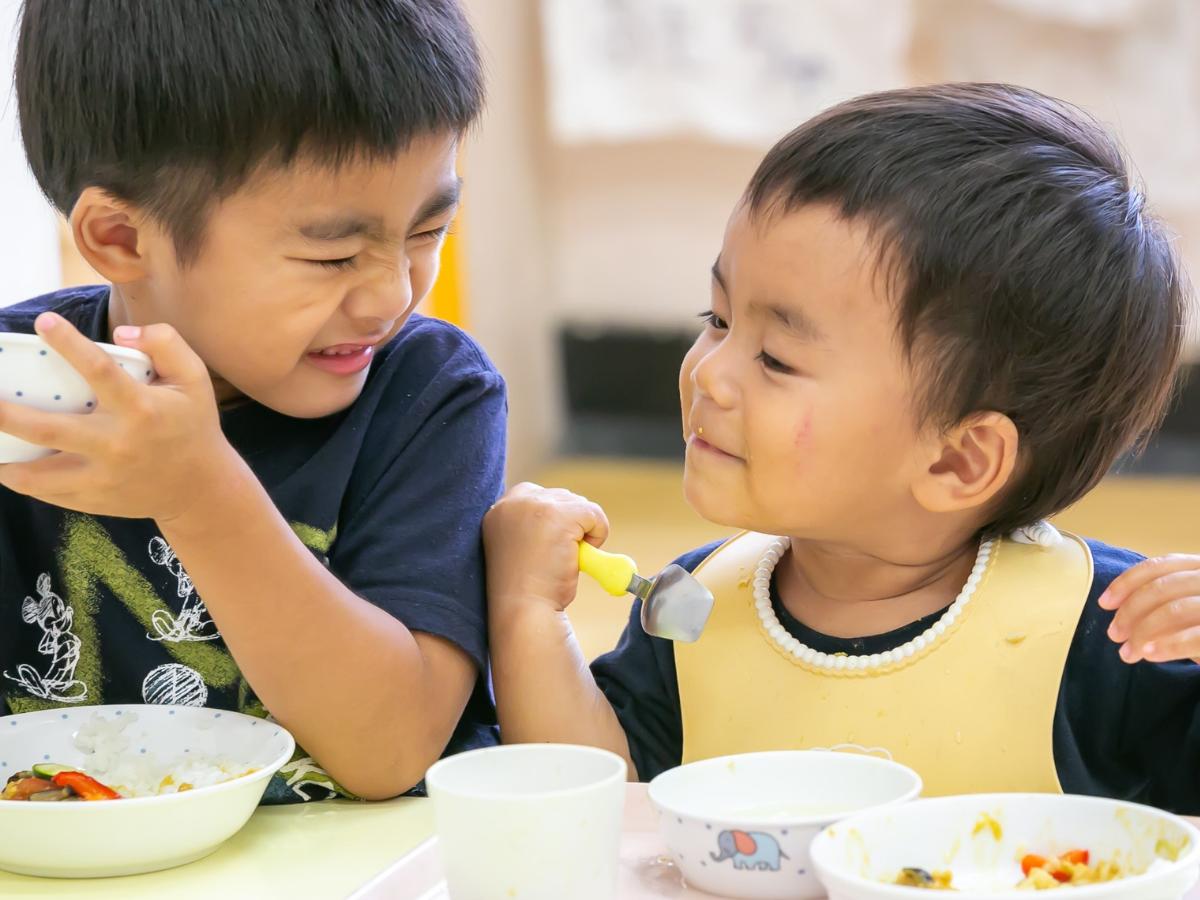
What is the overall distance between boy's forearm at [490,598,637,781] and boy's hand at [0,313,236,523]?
31cm

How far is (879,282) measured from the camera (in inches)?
40.1

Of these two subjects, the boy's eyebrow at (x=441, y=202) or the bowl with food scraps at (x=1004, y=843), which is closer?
the bowl with food scraps at (x=1004, y=843)

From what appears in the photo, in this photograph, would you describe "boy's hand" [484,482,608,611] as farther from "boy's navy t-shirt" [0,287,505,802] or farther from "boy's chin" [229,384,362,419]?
"boy's chin" [229,384,362,419]

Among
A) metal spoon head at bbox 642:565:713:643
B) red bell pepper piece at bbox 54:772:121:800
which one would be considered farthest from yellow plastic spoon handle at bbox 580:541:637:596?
red bell pepper piece at bbox 54:772:121:800

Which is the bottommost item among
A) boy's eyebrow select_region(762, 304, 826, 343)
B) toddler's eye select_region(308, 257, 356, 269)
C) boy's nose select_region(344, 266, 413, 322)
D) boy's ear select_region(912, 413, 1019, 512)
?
boy's ear select_region(912, 413, 1019, 512)

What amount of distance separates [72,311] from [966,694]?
0.75 metres

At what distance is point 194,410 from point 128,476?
2.0 inches

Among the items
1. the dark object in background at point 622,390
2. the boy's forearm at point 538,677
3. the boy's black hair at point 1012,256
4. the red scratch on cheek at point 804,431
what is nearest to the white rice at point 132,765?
the boy's forearm at point 538,677

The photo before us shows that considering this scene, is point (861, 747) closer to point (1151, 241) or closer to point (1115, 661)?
point (1115, 661)

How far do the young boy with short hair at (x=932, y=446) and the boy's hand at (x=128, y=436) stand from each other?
326mm

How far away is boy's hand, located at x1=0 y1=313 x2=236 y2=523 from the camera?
29.8 inches

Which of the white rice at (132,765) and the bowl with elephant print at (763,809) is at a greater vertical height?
the bowl with elephant print at (763,809)

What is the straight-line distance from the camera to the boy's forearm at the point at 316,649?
87 centimetres

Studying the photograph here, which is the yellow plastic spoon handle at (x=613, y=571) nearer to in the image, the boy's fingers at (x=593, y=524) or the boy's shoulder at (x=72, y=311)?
the boy's fingers at (x=593, y=524)
